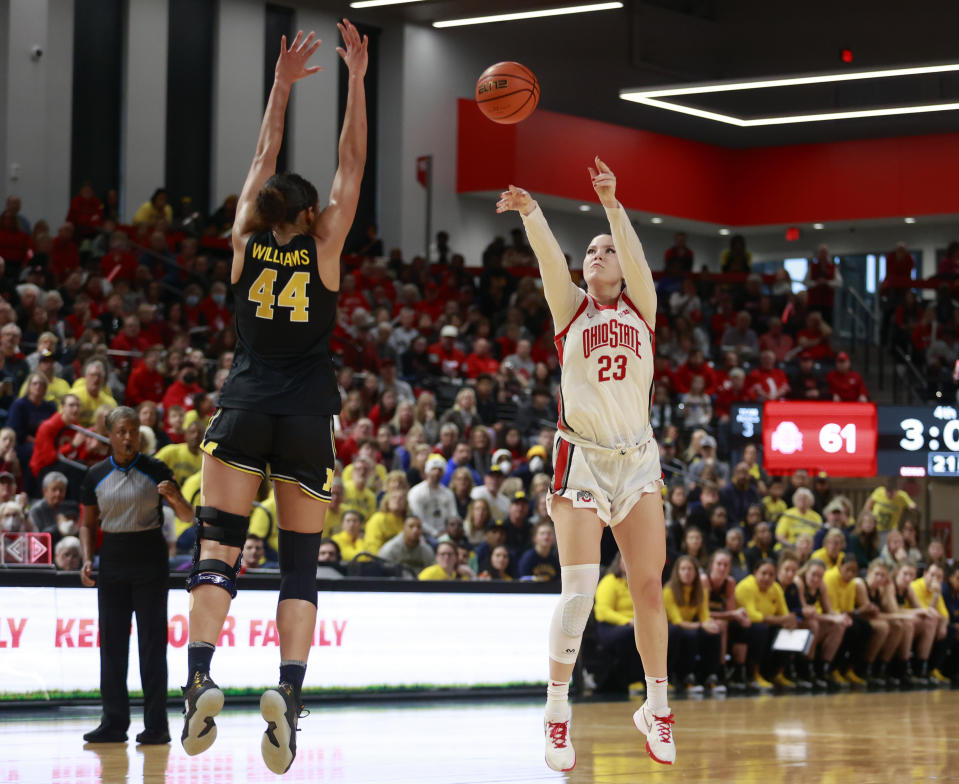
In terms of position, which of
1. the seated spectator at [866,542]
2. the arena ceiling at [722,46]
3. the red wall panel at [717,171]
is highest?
the arena ceiling at [722,46]

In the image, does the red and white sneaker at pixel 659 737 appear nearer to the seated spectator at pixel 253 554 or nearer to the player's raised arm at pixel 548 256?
the player's raised arm at pixel 548 256

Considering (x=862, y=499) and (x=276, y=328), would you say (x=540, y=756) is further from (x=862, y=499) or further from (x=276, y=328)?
(x=862, y=499)

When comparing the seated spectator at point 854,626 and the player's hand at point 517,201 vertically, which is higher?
the player's hand at point 517,201

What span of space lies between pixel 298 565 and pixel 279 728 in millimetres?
622

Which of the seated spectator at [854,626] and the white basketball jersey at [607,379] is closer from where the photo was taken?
the white basketball jersey at [607,379]

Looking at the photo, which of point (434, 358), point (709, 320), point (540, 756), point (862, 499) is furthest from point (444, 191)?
point (540, 756)

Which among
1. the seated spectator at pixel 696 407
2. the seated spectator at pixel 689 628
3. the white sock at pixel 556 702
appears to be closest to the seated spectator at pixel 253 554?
the seated spectator at pixel 689 628

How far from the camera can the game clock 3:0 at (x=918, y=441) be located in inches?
628

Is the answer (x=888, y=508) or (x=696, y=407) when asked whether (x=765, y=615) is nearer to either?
(x=888, y=508)

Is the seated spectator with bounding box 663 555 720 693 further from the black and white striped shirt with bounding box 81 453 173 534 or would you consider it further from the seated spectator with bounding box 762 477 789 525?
the black and white striped shirt with bounding box 81 453 173 534

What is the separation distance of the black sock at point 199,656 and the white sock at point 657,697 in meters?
A: 2.32

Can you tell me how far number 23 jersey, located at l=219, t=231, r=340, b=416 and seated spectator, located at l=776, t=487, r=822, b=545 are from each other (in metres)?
12.4

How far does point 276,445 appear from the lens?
5.23m

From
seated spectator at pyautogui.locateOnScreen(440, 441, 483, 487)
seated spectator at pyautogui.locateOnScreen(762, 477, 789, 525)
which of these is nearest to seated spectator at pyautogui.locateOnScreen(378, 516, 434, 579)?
seated spectator at pyautogui.locateOnScreen(440, 441, 483, 487)
